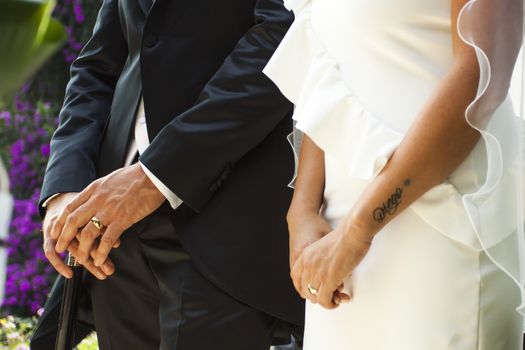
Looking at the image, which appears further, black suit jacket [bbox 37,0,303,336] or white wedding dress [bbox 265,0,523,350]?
black suit jacket [bbox 37,0,303,336]

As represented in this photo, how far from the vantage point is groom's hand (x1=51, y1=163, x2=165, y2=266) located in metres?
2.16

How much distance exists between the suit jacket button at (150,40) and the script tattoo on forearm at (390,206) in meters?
0.96

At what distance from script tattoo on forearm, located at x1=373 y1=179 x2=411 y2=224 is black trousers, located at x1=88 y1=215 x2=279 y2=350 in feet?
2.32

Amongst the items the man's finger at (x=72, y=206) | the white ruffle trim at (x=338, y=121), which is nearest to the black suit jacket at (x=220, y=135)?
the man's finger at (x=72, y=206)

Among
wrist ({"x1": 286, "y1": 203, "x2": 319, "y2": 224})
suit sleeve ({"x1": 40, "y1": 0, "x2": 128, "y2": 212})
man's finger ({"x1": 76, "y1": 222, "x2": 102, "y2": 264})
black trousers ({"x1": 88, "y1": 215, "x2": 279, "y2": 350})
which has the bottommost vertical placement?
black trousers ({"x1": 88, "y1": 215, "x2": 279, "y2": 350})

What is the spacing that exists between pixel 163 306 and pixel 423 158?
0.94 meters

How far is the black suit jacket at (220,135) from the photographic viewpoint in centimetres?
217

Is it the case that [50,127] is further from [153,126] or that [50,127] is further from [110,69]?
[153,126]

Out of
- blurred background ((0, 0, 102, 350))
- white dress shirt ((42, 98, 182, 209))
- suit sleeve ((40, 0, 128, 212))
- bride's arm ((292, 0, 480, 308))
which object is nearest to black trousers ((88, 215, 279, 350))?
white dress shirt ((42, 98, 182, 209))

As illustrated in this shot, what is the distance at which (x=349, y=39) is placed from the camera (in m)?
1.71

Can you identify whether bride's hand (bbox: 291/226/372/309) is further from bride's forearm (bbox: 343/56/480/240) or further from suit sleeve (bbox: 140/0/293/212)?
suit sleeve (bbox: 140/0/293/212)

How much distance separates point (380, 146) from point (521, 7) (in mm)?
346

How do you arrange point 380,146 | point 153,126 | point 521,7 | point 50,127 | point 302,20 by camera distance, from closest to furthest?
1. point 521,7
2. point 380,146
3. point 302,20
4. point 153,126
5. point 50,127

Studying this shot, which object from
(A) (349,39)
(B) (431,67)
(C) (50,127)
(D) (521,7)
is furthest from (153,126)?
(C) (50,127)
